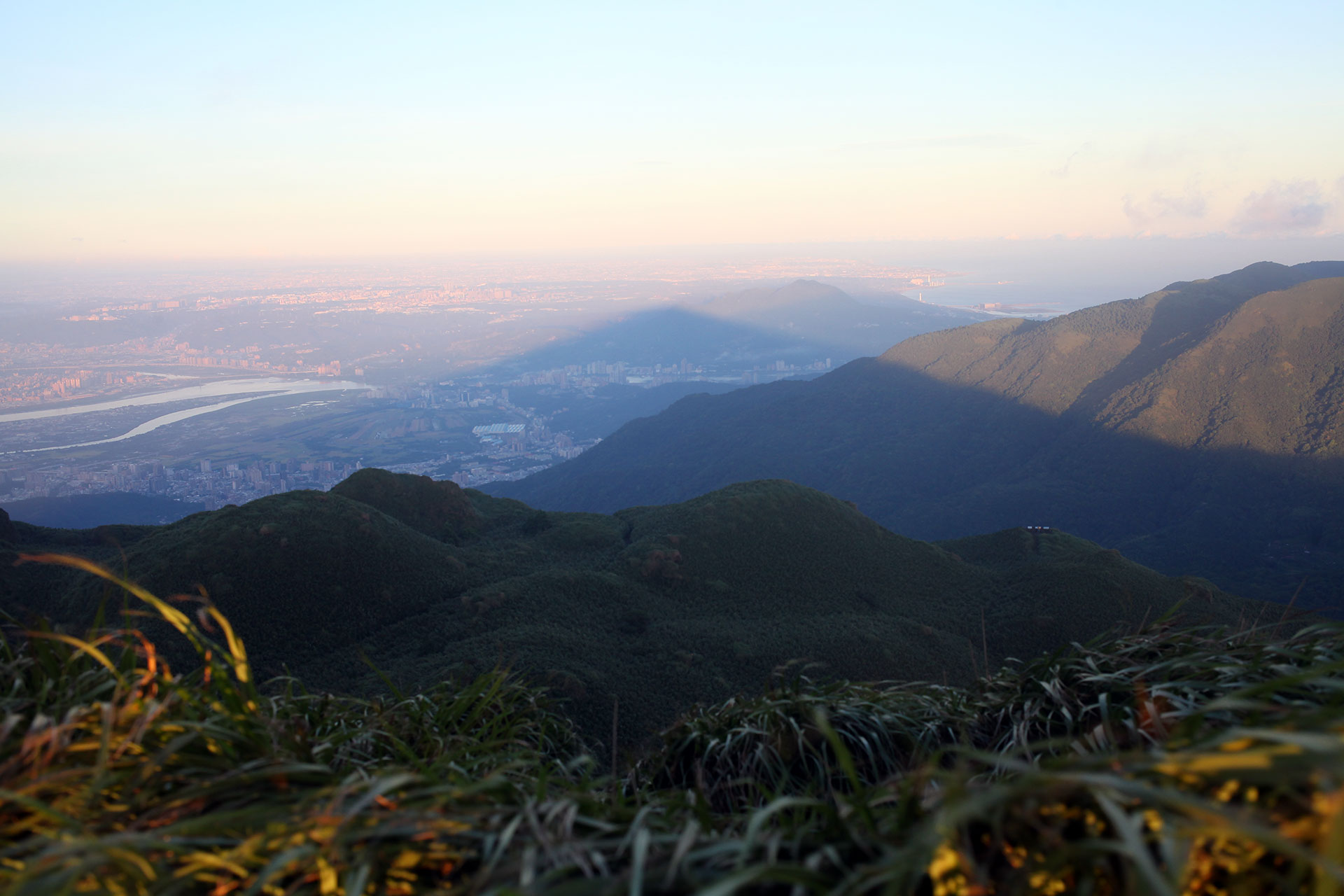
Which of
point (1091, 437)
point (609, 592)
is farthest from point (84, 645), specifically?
point (1091, 437)

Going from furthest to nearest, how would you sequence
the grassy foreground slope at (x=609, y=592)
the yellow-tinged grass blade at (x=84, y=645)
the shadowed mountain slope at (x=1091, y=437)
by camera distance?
the shadowed mountain slope at (x=1091, y=437)
the grassy foreground slope at (x=609, y=592)
the yellow-tinged grass blade at (x=84, y=645)

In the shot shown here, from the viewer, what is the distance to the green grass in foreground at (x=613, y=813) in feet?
5.79

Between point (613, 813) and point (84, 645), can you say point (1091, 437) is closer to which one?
point (613, 813)

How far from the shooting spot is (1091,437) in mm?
77062

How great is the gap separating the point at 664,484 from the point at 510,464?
29.7 m

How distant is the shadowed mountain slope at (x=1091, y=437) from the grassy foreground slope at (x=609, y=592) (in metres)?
29.6

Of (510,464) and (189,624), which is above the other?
(189,624)

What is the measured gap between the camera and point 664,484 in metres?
85.6

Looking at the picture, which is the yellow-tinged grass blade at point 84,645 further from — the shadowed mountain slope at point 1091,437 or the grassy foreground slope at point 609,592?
the shadowed mountain slope at point 1091,437

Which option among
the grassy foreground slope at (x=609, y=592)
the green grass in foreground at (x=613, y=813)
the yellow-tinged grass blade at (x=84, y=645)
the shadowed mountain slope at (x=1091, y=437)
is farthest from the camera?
the shadowed mountain slope at (x=1091, y=437)

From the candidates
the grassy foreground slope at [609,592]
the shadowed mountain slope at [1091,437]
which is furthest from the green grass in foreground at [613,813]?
the shadowed mountain slope at [1091,437]

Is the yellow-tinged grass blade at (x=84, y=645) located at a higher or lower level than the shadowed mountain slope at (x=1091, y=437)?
higher

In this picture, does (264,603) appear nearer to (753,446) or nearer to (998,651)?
(998,651)

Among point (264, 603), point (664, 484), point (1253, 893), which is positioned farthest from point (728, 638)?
point (664, 484)
